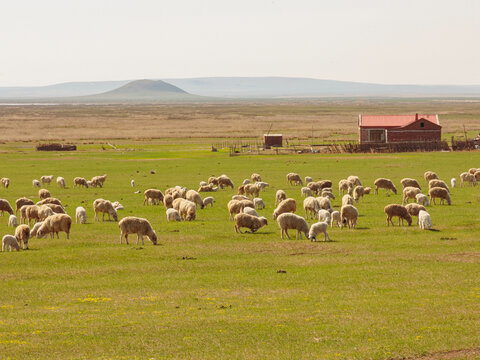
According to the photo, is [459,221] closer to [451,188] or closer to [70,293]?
[451,188]

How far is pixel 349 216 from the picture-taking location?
93.8ft

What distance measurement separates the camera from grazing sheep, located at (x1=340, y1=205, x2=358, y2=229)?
28422mm

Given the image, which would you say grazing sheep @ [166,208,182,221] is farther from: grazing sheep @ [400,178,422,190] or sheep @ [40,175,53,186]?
sheep @ [40,175,53,186]

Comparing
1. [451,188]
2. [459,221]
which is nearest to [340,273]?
[459,221]

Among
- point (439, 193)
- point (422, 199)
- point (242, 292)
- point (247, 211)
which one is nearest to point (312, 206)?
point (247, 211)

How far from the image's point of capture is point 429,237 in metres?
26.5

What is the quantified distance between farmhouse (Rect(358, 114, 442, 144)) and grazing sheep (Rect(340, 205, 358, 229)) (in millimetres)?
51647

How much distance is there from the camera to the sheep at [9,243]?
2475 cm

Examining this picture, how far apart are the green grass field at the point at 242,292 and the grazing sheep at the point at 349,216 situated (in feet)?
1.90

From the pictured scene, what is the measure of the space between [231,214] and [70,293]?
45.5ft

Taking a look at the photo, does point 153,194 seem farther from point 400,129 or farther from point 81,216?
point 400,129

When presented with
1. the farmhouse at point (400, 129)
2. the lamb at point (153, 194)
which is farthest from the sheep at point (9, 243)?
the farmhouse at point (400, 129)

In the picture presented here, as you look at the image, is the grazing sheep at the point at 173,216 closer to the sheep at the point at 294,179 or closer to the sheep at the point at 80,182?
the sheep at the point at 294,179

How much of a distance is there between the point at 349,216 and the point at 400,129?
5298 centimetres
